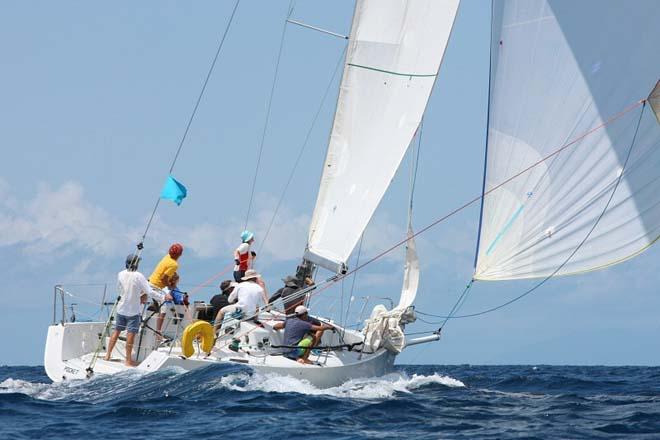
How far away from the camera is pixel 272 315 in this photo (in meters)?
14.8

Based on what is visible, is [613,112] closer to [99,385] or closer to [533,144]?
[533,144]

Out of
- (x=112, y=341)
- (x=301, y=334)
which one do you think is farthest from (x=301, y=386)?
(x=112, y=341)

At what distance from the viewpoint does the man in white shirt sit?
1344 centimetres

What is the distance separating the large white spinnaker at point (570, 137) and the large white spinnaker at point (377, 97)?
200 centimetres

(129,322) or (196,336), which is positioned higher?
(129,322)

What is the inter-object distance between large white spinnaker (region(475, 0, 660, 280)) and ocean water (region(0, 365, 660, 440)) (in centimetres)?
213

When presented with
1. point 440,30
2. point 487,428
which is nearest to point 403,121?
point 440,30

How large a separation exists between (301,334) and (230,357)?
1.12 metres

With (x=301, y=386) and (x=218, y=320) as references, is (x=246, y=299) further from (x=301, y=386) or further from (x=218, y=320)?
(x=301, y=386)

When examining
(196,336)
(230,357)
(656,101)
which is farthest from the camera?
(230,357)

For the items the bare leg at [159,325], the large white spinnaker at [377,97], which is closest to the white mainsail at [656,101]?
the large white spinnaker at [377,97]

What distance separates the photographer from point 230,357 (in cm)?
1362

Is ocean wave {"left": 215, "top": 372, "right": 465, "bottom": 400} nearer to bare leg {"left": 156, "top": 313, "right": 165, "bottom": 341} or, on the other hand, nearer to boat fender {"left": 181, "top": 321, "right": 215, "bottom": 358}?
boat fender {"left": 181, "top": 321, "right": 215, "bottom": 358}

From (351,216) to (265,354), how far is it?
115 inches
